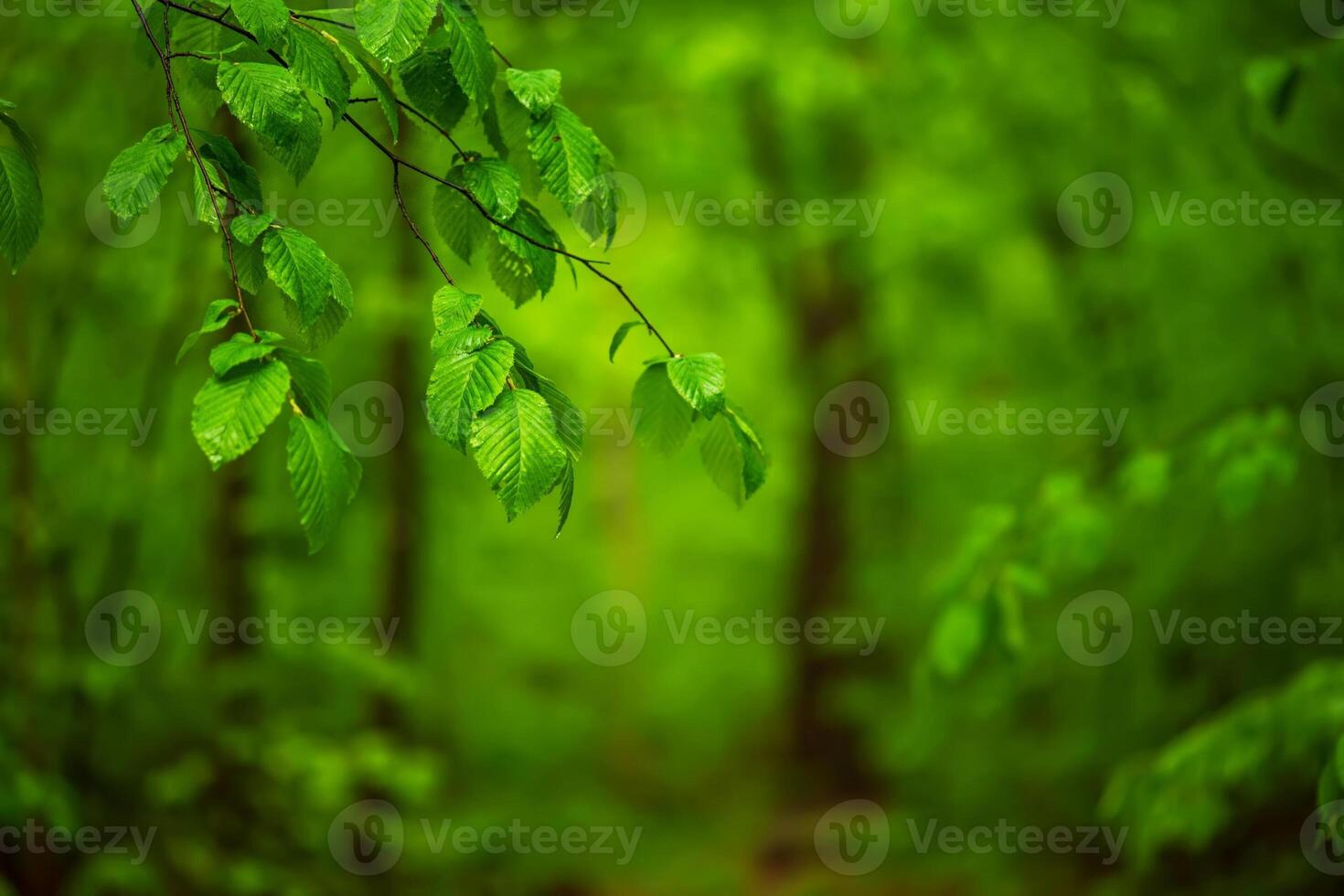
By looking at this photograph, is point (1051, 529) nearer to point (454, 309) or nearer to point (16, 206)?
point (454, 309)

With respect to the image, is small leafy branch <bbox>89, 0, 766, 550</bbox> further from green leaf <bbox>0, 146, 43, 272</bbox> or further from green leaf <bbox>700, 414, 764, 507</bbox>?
green leaf <bbox>0, 146, 43, 272</bbox>

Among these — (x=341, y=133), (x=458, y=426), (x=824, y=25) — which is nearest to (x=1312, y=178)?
(x=824, y=25)

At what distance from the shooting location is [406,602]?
6637mm

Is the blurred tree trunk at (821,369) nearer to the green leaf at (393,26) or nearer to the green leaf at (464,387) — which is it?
the green leaf at (393,26)

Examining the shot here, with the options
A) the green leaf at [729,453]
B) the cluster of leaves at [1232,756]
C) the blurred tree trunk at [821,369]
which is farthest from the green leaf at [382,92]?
the blurred tree trunk at [821,369]

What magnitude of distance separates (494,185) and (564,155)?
111mm

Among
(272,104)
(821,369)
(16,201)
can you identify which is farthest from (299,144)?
(821,369)

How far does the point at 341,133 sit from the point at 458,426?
501 cm

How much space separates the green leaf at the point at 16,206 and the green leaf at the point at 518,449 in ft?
2.25

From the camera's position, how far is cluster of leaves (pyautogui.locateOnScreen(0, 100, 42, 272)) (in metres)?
1.34

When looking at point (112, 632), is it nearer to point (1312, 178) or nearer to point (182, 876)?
point (182, 876)

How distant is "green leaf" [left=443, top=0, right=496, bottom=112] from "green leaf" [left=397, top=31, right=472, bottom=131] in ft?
0.33

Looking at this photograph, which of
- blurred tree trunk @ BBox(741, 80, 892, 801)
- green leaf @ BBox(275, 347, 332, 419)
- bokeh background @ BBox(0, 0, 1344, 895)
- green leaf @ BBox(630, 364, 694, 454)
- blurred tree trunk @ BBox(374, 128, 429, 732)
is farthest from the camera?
blurred tree trunk @ BBox(741, 80, 892, 801)

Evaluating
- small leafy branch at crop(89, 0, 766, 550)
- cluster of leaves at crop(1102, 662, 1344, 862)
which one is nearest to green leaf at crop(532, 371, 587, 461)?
small leafy branch at crop(89, 0, 766, 550)
